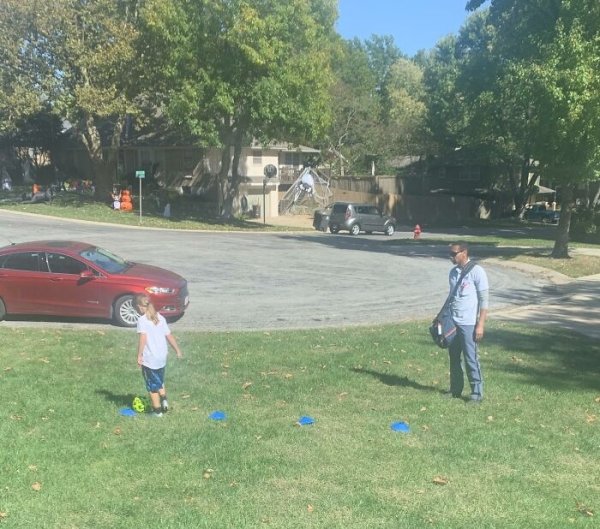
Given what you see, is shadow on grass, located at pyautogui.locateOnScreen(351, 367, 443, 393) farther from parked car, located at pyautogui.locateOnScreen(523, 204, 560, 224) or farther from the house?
parked car, located at pyautogui.locateOnScreen(523, 204, 560, 224)

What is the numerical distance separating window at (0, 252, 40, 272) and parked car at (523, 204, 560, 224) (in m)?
51.0

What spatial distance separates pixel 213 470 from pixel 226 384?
311 cm

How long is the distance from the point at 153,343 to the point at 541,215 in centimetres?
5750

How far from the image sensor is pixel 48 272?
13344 mm

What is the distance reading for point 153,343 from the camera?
24.0ft

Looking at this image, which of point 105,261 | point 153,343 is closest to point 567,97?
point 105,261

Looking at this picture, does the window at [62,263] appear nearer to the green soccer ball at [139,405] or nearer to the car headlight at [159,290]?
the car headlight at [159,290]

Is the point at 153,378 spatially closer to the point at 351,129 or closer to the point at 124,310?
the point at 124,310

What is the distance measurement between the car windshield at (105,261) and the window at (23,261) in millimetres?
894

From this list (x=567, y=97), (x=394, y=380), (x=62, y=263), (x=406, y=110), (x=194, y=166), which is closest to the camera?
(x=394, y=380)

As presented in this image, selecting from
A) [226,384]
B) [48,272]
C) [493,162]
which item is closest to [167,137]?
[493,162]

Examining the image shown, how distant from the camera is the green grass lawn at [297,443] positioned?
4.84 meters

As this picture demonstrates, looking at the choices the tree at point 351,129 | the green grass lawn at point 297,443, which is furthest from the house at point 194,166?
the green grass lawn at point 297,443

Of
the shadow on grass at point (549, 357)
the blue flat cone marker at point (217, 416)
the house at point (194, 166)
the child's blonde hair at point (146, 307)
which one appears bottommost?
the shadow on grass at point (549, 357)
